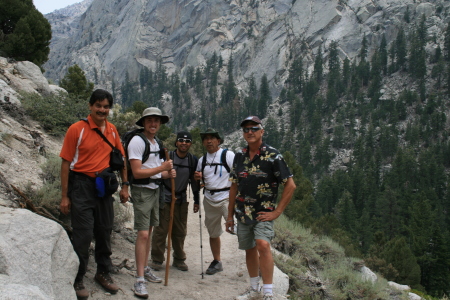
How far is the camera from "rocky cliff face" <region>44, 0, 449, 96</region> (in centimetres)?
10012

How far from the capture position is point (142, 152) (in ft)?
13.0

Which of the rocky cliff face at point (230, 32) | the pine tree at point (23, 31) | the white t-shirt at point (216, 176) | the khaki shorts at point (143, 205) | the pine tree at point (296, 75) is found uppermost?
the rocky cliff face at point (230, 32)

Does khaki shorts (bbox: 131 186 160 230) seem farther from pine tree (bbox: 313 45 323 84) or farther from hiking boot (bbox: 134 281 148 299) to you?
pine tree (bbox: 313 45 323 84)

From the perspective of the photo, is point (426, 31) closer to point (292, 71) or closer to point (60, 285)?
point (292, 71)

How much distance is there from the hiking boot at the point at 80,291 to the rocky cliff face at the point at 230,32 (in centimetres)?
10011

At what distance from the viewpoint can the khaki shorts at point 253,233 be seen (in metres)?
3.61

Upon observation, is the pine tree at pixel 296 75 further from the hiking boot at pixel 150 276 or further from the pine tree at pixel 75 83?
the hiking boot at pixel 150 276

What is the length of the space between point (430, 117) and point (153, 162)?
264ft

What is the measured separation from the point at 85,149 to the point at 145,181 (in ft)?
2.79

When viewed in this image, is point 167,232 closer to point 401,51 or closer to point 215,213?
point 215,213

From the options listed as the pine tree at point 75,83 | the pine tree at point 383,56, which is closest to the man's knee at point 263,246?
the pine tree at point 75,83

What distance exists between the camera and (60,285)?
2975 millimetres

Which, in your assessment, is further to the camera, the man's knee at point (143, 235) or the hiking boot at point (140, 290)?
the man's knee at point (143, 235)

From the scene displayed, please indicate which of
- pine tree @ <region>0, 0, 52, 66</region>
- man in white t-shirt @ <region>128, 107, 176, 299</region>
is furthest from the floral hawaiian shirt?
pine tree @ <region>0, 0, 52, 66</region>
